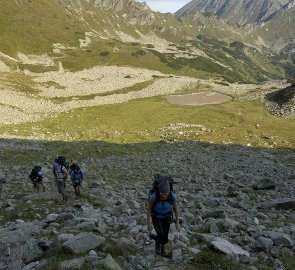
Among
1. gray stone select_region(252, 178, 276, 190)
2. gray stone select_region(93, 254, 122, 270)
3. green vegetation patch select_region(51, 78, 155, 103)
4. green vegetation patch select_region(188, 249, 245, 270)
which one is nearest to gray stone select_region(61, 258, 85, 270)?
gray stone select_region(93, 254, 122, 270)

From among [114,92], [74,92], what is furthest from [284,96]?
[74,92]

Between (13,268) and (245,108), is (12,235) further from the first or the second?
(245,108)

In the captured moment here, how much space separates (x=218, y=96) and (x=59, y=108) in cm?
4743

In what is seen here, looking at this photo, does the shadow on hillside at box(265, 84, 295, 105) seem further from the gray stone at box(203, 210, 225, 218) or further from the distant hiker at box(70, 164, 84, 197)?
the gray stone at box(203, 210, 225, 218)

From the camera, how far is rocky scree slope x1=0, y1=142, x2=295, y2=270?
13.2 metres

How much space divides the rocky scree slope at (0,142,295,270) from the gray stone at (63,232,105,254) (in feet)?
0.11

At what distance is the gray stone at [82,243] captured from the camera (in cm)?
1322

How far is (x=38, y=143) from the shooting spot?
49781 millimetres

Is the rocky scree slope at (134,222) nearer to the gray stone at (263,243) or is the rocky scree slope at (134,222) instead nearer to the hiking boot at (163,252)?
the gray stone at (263,243)

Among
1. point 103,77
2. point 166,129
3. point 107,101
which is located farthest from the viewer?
point 103,77

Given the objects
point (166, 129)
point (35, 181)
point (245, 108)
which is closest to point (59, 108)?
point (166, 129)

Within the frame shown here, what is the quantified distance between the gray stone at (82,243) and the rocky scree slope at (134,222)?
34mm

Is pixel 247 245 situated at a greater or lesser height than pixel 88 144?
lesser

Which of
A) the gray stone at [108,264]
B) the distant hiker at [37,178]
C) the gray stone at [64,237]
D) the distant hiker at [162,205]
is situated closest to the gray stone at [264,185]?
the distant hiker at [37,178]
